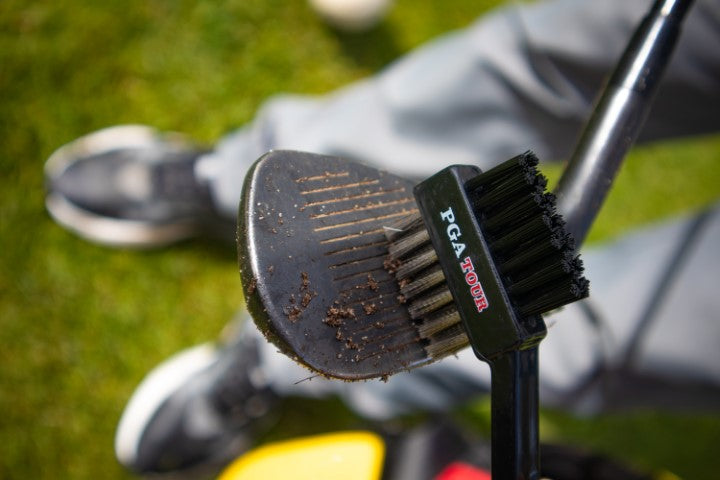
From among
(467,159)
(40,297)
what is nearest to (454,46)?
(467,159)

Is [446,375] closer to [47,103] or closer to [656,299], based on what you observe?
[656,299]

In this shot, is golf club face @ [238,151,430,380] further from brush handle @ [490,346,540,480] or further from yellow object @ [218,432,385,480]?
yellow object @ [218,432,385,480]

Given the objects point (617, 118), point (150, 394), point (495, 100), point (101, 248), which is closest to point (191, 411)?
point (150, 394)

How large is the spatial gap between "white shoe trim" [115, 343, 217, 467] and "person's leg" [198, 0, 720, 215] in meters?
0.38

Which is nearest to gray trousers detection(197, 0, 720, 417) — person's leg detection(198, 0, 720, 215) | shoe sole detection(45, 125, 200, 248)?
person's leg detection(198, 0, 720, 215)

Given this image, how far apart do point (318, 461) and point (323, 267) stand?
13.6 inches

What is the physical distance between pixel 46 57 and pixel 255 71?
503 mm

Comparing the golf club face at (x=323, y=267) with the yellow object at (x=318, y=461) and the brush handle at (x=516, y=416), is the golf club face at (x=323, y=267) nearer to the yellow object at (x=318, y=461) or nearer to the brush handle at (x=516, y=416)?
the brush handle at (x=516, y=416)

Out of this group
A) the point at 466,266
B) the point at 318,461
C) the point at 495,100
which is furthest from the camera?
the point at 495,100

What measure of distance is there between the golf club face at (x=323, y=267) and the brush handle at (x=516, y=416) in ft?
0.32

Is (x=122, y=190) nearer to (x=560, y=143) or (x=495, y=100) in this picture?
(x=495, y=100)

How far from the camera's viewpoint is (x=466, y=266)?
0.61 meters

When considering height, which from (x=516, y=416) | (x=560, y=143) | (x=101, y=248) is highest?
(x=101, y=248)

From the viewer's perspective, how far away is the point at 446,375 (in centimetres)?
115
